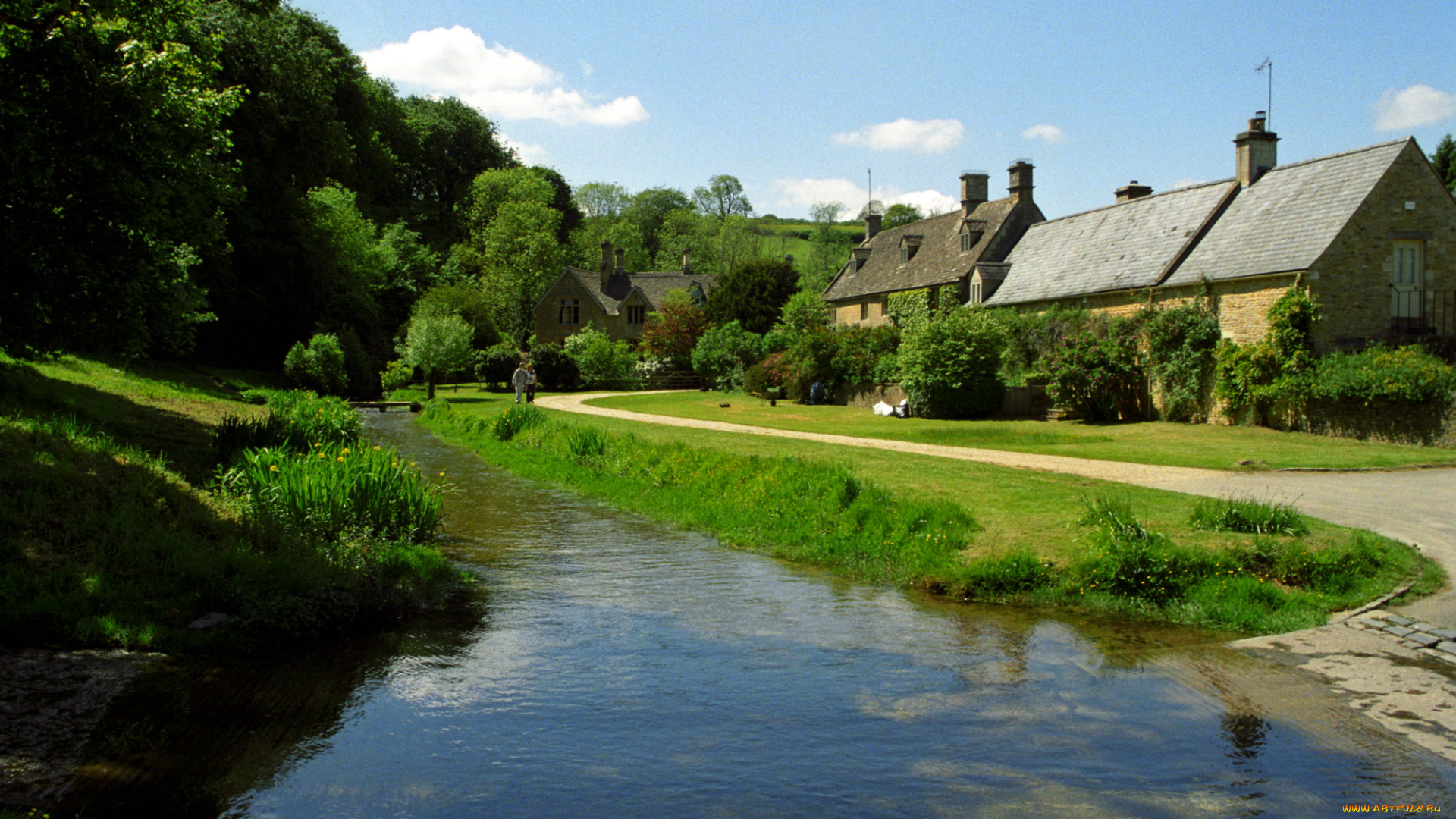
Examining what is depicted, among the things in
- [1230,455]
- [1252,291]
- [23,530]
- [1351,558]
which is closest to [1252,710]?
[1351,558]

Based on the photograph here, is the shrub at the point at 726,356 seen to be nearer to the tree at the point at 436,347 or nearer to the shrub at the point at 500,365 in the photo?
the shrub at the point at 500,365

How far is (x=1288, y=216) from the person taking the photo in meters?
28.1

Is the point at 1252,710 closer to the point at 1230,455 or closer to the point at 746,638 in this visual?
the point at 746,638

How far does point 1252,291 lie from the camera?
89.9ft

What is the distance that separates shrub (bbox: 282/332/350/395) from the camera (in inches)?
1550

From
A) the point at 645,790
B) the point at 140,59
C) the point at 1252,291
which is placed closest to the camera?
the point at 645,790

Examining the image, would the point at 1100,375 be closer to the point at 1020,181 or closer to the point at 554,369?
the point at 1020,181

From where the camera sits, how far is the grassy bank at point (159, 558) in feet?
25.4

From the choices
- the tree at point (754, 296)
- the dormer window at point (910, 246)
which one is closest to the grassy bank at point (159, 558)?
the dormer window at point (910, 246)

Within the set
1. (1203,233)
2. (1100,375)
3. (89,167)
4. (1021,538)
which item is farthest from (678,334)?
(1021,538)

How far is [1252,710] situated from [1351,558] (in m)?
4.02

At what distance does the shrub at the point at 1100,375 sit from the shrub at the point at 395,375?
98.2ft

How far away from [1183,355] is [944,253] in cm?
1916

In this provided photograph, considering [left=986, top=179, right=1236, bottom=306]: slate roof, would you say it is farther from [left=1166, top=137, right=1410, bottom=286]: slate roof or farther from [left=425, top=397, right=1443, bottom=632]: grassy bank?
[left=425, top=397, right=1443, bottom=632]: grassy bank
